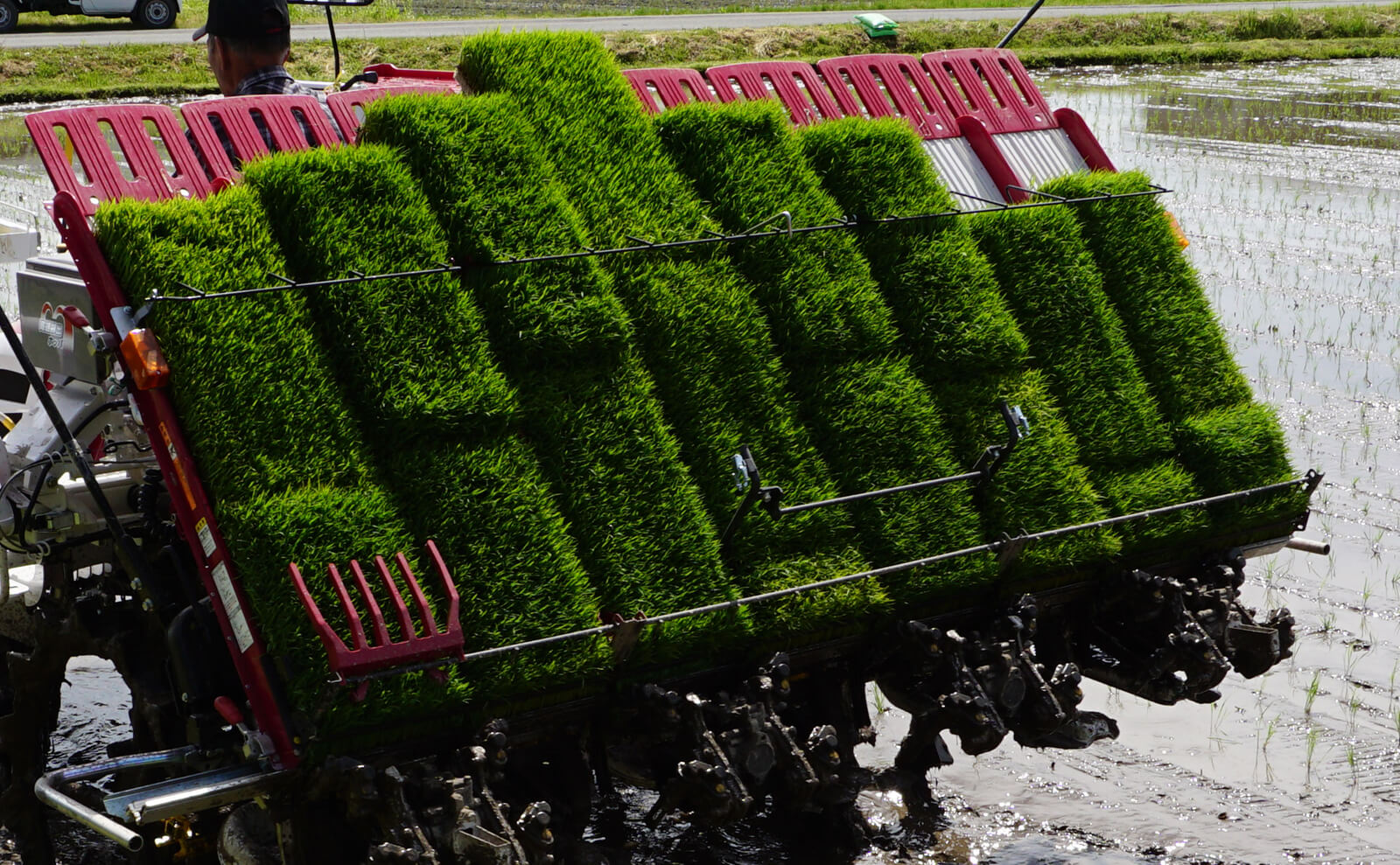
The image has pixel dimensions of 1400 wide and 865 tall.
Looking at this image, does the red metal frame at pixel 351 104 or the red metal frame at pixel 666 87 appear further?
the red metal frame at pixel 666 87

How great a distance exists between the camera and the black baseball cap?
4.76 metres

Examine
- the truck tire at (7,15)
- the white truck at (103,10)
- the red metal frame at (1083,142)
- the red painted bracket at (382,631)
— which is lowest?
the red painted bracket at (382,631)

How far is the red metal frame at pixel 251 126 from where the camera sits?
405 cm

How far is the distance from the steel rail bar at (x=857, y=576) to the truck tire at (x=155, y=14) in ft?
70.4

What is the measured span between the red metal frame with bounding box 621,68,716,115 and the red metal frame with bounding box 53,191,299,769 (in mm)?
1795

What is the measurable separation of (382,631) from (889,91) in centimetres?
284

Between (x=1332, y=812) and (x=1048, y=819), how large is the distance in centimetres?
98

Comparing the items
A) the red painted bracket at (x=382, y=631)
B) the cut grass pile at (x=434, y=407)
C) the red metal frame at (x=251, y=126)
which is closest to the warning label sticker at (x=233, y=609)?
the red painted bracket at (x=382, y=631)

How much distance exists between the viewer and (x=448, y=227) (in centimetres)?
400

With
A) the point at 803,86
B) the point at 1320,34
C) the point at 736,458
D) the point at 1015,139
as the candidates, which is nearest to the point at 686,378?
the point at 736,458

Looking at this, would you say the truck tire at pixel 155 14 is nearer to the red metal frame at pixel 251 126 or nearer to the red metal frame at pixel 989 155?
the red metal frame at pixel 989 155

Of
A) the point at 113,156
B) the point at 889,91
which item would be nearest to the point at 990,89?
the point at 889,91

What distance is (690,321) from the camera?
4234 millimetres

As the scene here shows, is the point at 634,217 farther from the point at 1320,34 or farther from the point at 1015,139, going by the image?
the point at 1320,34
